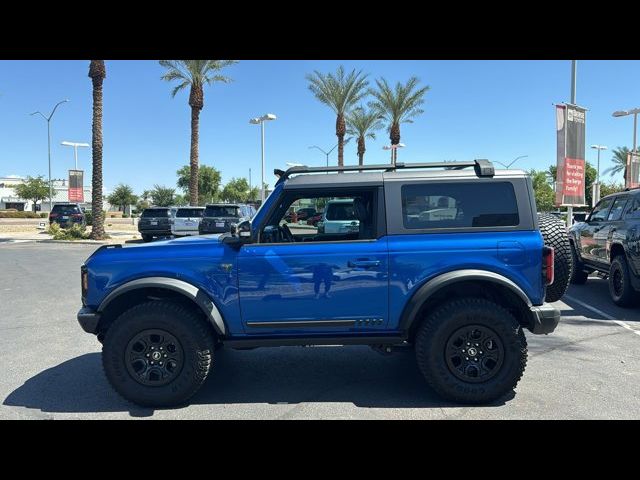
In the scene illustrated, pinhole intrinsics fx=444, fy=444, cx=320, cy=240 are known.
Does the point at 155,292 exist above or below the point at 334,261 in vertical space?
below

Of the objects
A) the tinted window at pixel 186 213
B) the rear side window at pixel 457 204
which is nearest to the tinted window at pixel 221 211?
the tinted window at pixel 186 213

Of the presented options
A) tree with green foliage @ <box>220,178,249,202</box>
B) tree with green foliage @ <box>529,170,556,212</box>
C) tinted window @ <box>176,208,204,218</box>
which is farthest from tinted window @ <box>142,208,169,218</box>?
tree with green foliage @ <box>220,178,249,202</box>

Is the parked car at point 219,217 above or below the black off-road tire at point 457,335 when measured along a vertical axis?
above

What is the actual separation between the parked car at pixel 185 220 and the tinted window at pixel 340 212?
16.9m

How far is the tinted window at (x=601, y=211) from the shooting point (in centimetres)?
846

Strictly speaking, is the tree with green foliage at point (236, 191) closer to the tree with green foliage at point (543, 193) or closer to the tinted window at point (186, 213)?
the tree with green foliage at point (543, 193)

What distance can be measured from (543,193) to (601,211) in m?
48.1

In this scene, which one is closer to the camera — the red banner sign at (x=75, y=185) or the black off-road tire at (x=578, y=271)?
the black off-road tire at (x=578, y=271)

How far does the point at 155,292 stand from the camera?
3.96 meters

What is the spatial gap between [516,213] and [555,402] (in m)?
1.70

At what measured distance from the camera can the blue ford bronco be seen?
12.4 feet

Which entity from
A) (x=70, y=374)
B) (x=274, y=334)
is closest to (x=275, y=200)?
(x=274, y=334)

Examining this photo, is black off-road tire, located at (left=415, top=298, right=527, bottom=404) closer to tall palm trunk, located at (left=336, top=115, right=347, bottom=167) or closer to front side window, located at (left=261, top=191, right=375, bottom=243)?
front side window, located at (left=261, top=191, right=375, bottom=243)
